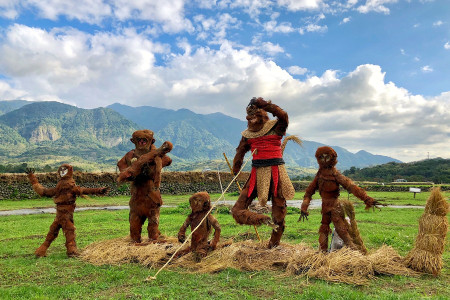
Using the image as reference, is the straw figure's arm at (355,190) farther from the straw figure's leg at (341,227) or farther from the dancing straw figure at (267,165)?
the dancing straw figure at (267,165)

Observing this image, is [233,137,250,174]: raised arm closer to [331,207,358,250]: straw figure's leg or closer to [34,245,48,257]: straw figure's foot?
[331,207,358,250]: straw figure's leg

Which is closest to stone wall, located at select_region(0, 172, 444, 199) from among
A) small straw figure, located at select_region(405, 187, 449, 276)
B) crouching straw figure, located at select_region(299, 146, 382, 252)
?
crouching straw figure, located at select_region(299, 146, 382, 252)

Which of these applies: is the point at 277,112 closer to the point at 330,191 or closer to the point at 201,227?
the point at 330,191

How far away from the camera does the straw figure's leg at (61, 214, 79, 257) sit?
632 centimetres

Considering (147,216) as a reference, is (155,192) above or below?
above

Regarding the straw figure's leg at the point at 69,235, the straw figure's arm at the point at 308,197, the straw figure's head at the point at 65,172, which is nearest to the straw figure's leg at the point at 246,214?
the straw figure's arm at the point at 308,197

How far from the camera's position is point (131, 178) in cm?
663

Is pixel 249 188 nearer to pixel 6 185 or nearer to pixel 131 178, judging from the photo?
pixel 131 178

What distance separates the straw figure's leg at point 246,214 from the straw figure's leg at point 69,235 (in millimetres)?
3360

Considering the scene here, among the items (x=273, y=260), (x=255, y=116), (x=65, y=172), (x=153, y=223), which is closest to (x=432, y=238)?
(x=273, y=260)

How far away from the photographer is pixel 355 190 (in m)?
5.66

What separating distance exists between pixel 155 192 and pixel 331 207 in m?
3.67

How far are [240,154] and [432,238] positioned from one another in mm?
3675

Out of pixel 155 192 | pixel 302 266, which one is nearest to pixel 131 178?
pixel 155 192
